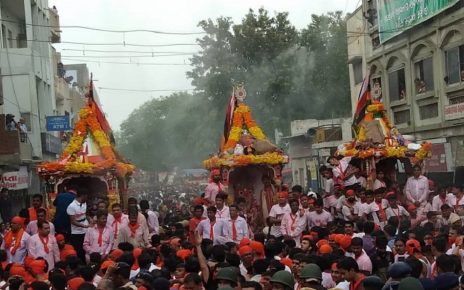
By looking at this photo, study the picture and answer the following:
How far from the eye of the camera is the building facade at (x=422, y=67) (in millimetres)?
23906

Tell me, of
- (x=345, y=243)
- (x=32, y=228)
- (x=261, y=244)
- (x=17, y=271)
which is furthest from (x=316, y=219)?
(x=17, y=271)

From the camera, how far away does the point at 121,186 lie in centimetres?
1692

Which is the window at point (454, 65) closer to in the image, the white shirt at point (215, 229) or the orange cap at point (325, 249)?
the white shirt at point (215, 229)

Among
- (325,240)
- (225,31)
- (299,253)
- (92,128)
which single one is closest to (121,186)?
(92,128)

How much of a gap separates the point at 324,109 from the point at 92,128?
29989 mm

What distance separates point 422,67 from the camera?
1039 inches

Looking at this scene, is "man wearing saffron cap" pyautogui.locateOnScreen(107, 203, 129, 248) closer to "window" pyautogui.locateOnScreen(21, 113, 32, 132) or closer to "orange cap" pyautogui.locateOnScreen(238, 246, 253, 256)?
"orange cap" pyautogui.locateOnScreen(238, 246, 253, 256)

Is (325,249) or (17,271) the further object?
(17,271)

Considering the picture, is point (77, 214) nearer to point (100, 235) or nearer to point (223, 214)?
point (100, 235)

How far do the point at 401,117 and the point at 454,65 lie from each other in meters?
4.81

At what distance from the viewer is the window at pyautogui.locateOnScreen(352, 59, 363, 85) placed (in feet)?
109

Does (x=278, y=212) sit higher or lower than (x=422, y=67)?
lower

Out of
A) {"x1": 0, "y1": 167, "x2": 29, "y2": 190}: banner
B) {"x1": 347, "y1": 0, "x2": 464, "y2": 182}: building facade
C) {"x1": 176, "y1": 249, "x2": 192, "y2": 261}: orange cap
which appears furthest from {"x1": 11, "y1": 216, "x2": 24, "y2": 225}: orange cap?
{"x1": 347, "y1": 0, "x2": 464, "y2": 182}: building facade

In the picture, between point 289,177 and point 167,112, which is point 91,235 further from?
point 167,112
